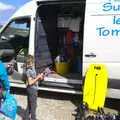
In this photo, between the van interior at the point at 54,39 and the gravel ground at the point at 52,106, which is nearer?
the gravel ground at the point at 52,106

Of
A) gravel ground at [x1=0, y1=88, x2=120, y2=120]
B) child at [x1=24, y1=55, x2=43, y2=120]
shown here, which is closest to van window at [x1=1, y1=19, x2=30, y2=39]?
gravel ground at [x1=0, y1=88, x2=120, y2=120]

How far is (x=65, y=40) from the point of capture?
10750 mm

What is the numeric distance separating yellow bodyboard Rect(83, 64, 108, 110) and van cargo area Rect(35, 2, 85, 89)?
799mm

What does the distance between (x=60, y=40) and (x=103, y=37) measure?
2121 mm

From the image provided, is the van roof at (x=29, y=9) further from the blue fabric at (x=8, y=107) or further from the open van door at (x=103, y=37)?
the blue fabric at (x=8, y=107)

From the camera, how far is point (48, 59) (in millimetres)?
10477

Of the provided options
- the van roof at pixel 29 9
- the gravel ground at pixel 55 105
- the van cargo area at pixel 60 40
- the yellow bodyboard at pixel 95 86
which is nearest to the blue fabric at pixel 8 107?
the gravel ground at pixel 55 105

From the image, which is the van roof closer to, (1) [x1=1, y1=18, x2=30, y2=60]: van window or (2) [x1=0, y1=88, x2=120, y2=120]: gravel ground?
(1) [x1=1, y1=18, x2=30, y2=60]: van window

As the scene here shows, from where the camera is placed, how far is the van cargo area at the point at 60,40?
9.99 metres

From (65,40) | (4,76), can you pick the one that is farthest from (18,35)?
(4,76)

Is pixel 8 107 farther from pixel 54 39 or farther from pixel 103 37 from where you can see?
pixel 54 39

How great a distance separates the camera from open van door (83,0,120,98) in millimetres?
8875

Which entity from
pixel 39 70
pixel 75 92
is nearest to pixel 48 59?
pixel 39 70

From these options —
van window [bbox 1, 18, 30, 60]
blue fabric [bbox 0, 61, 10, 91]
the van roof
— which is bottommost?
blue fabric [bbox 0, 61, 10, 91]
